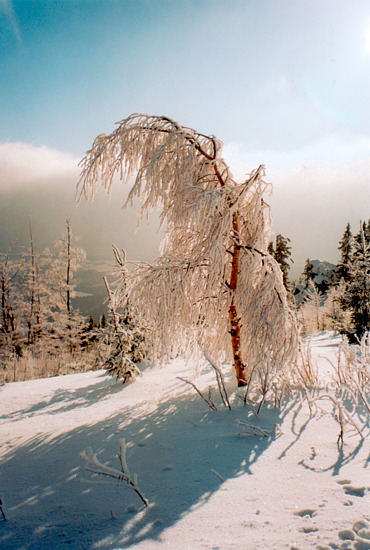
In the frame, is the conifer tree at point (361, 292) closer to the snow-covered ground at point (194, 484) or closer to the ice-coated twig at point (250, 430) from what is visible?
the snow-covered ground at point (194, 484)

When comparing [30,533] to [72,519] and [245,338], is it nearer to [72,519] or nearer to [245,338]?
[72,519]

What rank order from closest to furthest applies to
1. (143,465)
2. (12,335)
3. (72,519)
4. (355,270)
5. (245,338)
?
(72,519) < (143,465) < (245,338) < (355,270) < (12,335)

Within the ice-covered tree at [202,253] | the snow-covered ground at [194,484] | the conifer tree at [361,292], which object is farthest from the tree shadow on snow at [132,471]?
the conifer tree at [361,292]

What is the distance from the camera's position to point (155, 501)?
5.85 ft

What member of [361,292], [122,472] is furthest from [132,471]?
[361,292]

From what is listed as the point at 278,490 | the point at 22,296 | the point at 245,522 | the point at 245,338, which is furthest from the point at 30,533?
the point at 22,296

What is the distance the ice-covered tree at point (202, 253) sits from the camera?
11.7 feet

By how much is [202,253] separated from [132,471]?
246 centimetres

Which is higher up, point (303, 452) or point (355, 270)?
point (355, 270)

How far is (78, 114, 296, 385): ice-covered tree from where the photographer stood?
140 inches

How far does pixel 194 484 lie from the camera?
1.95 metres

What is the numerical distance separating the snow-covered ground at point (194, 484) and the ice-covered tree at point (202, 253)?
0.96 metres

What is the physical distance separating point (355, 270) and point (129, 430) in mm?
14798

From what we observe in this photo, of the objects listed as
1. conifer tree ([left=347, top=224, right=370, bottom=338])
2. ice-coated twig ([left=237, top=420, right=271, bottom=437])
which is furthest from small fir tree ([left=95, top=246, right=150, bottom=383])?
conifer tree ([left=347, top=224, right=370, bottom=338])
